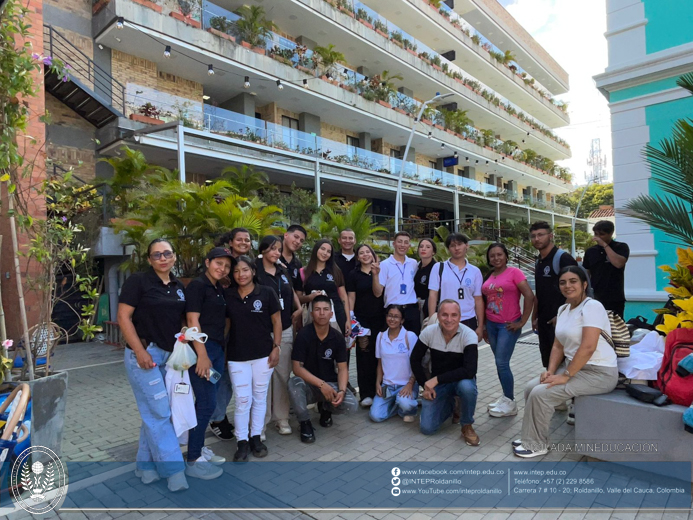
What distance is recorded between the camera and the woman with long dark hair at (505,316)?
4742 millimetres

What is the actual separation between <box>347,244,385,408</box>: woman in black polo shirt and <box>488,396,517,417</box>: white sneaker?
1412 mm

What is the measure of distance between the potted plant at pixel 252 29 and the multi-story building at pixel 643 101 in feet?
43.3

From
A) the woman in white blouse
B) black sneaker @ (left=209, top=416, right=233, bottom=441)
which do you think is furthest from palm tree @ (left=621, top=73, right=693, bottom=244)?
black sneaker @ (left=209, top=416, right=233, bottom=441)

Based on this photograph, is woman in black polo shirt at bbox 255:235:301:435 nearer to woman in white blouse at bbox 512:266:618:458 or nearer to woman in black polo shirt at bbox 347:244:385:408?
woman in black polo shirt at bbox 347:244:385:408

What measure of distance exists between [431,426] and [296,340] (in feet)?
5.36

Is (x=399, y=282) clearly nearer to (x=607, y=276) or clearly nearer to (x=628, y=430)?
(x=607, y=276)

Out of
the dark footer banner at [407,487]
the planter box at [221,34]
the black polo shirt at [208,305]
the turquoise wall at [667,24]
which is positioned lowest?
the dark footer banner at [407,487]

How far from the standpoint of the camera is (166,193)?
826 centimetres

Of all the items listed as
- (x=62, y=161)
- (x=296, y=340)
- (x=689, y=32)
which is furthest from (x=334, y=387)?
(x=62, y=161)

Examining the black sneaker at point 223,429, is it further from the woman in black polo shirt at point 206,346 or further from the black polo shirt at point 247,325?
the black polo shirt at point 247,325

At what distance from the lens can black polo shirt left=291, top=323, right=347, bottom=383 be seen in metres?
4.48

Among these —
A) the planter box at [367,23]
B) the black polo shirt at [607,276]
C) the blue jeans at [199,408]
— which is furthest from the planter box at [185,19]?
the black polo shirt at [607,276]

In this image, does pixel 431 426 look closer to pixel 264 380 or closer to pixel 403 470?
pixel 403 470

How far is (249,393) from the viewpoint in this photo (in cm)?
388
